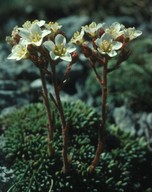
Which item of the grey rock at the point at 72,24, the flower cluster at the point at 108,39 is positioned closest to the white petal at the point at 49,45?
the flower cluster at the point at 108,39

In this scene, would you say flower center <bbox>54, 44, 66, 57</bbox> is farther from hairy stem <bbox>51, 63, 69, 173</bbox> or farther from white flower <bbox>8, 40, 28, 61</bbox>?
white flower <bbox>8, 40, 28, 61</bbox>

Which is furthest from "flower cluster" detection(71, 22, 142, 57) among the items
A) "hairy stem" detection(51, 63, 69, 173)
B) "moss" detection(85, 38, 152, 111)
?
"moss" detection(85, 38, 152, 111)

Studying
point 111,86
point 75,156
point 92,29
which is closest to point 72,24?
point 111,86

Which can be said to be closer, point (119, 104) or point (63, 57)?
point (63, 57)

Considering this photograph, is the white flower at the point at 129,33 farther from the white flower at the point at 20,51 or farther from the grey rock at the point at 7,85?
the grey rock at the point at 7,85

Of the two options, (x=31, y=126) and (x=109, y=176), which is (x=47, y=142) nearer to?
(x=31, y=126)

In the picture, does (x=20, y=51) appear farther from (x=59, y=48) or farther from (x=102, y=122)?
(x=102, y=122)

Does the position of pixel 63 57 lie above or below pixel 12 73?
above

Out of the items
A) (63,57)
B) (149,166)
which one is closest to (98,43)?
(63,57)
